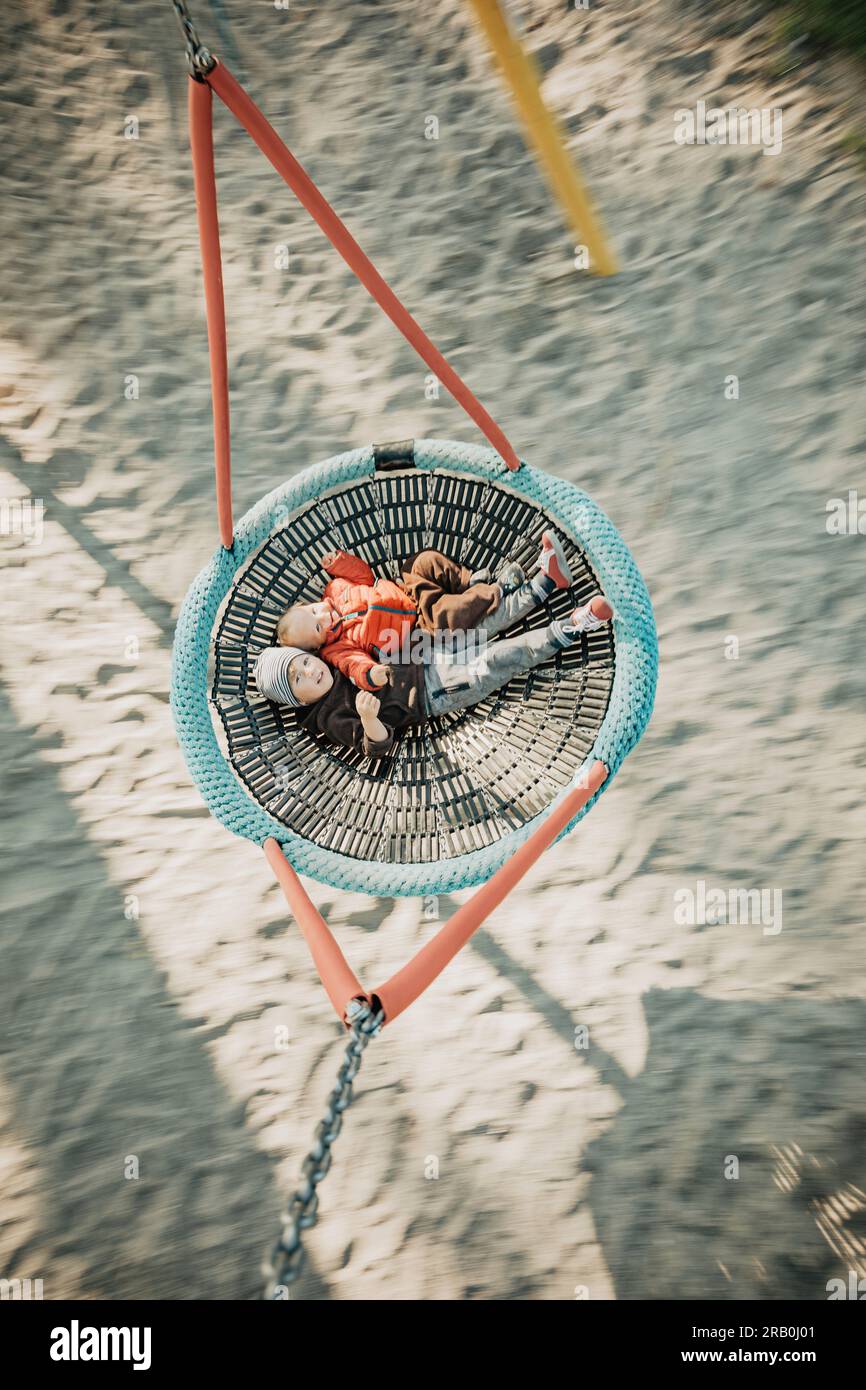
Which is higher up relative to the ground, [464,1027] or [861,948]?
[861,948]

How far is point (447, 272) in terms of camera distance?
2094 mm

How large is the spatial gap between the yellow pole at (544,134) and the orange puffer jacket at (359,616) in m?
0.90

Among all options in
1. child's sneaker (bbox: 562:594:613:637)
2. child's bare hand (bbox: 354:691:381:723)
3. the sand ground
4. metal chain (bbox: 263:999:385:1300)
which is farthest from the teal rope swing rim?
metal chain (bbox: 263:999:385:1300)

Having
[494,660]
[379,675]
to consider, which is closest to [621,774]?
[494,660]

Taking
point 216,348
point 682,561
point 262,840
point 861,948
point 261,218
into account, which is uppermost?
point 261,218

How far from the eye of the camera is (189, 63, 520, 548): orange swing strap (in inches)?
33.5

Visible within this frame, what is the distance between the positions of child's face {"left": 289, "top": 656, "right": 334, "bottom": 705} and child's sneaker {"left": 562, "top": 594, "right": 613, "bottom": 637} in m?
0.40

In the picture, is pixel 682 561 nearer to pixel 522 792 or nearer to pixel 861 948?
pixel 522 792

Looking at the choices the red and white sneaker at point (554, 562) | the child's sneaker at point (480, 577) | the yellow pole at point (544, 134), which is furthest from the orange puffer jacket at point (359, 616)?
the yellow pole at point (544, 134)

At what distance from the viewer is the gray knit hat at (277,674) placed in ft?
4.67

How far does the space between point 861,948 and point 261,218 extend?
2.11 meters

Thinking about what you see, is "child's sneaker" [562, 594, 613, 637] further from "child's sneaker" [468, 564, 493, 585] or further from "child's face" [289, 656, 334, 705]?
"child's face" [289, 656, 334, 705]

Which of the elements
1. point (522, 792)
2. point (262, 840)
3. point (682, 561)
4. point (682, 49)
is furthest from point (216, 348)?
point (682, 49)

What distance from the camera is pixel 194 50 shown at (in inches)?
32.0
